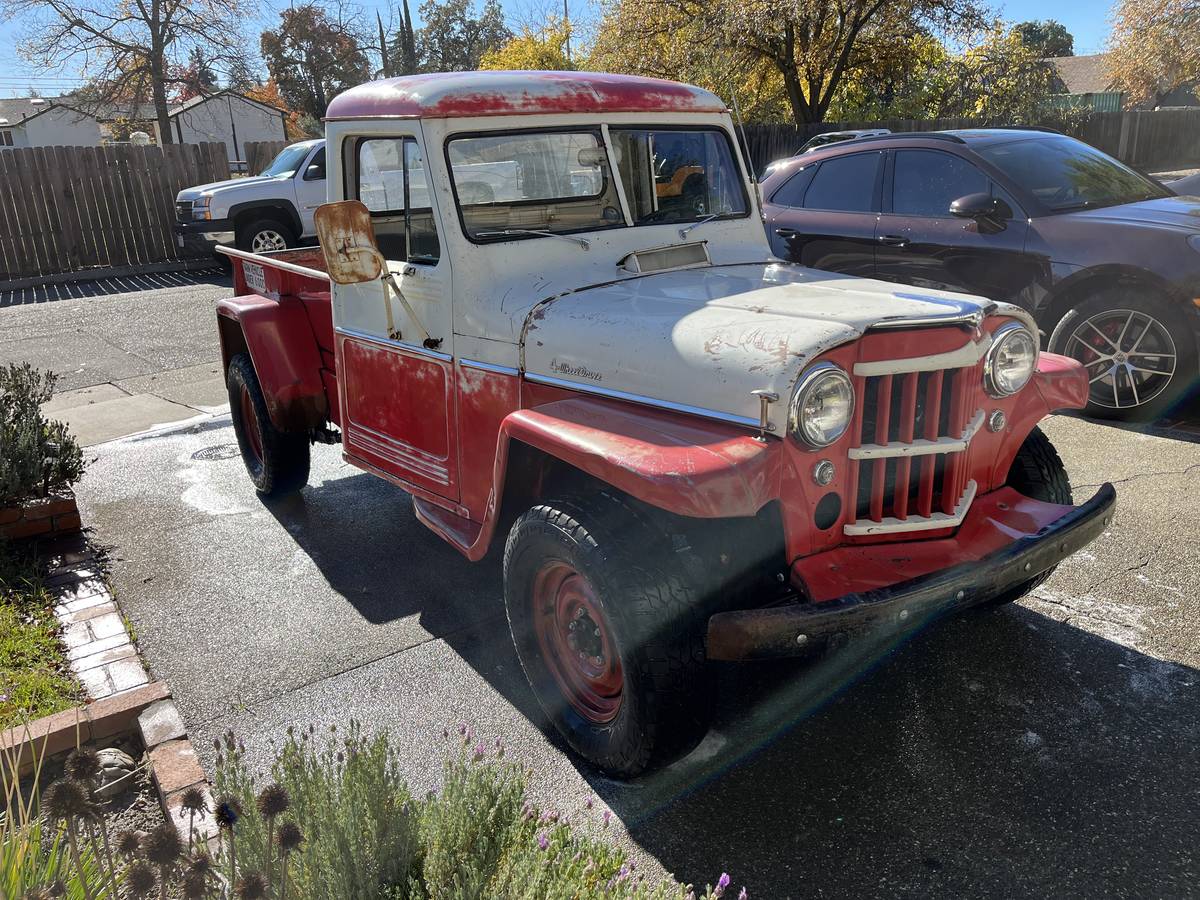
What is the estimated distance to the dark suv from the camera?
537 centimetres

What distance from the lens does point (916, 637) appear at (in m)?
3.50

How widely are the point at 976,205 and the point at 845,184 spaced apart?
1.19 m

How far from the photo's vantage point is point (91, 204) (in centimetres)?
1475

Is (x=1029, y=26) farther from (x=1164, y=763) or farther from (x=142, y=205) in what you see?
(x=1164, y=763)

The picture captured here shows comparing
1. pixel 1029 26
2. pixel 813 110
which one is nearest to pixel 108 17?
pixel 813 110

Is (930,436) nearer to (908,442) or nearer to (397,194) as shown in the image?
(908,442)

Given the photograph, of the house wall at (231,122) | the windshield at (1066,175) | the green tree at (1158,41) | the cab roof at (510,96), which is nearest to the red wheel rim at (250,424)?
the cab roof at (510,96)

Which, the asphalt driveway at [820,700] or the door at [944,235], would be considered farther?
the door at [944,235]

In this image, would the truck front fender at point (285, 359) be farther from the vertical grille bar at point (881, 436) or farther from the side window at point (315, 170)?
the side window at point (315, 170)

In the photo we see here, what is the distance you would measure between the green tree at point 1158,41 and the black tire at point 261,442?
28549mm

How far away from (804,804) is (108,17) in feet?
109

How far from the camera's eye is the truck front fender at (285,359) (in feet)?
15.1

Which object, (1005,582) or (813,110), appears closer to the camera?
(1005,582)

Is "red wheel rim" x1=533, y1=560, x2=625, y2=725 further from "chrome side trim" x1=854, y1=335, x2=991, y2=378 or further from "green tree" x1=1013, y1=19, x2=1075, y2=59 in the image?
"green tree" x1=1013, y1=19, x2=1075, y2=59
